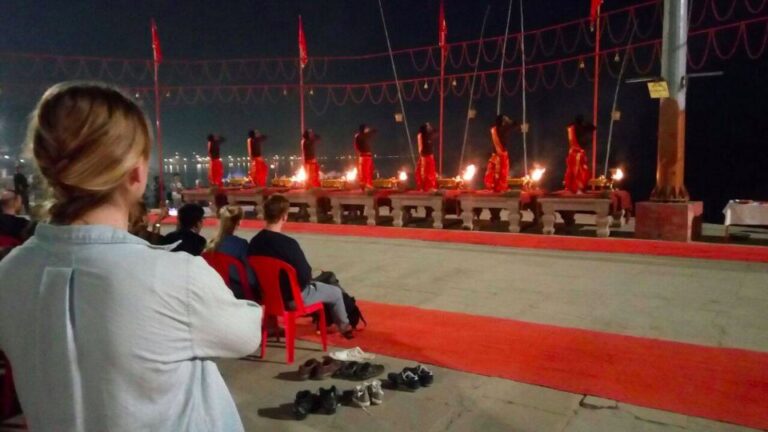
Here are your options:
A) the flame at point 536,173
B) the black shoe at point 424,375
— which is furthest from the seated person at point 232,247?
the flame at point 536,173

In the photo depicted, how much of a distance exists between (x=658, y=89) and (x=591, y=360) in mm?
6295

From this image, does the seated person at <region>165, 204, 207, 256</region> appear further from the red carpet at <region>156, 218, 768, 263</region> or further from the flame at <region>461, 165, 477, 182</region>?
the flame at <region>461, 165, 477, 182</region>

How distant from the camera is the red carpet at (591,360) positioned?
314cm

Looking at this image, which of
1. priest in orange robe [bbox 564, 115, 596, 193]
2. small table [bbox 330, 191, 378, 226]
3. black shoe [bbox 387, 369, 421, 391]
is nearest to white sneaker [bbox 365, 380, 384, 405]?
black shoe [bbox 387, 369, 421, 391]

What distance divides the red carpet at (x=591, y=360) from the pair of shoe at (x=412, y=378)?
0.34m

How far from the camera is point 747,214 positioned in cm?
904

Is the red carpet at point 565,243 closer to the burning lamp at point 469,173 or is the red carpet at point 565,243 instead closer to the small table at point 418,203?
the small table at point 418,203

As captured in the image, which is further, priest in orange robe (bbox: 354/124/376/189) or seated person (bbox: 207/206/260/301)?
priest in orange robe (bbox: 354/124/376/189)

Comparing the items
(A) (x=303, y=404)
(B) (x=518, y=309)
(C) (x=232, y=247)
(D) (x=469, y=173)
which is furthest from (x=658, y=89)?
(A) (x=303, y=404)

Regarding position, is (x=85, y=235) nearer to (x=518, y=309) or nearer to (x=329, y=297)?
(x=329, y=297)

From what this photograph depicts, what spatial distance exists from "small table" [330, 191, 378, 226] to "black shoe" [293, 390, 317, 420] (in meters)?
8.61

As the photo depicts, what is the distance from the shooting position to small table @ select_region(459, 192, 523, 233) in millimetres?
10000

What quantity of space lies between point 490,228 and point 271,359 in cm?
755

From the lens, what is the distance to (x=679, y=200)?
28.4 ft
